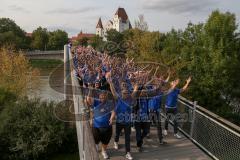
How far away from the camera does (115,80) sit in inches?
327

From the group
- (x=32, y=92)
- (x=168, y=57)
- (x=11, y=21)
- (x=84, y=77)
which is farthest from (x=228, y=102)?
(x=11, y=21)

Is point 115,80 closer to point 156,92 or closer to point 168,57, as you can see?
point 156,92

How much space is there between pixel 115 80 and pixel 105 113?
1498 mm

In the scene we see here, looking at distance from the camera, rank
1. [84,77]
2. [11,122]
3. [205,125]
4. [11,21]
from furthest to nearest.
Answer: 1. [11,21]
2. [11,122]
3. [84,77]
4. [205,125]

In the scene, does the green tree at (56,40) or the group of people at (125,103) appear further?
the green tree at (56,40)

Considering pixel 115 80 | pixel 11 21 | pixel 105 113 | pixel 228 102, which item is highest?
pixel 11 21

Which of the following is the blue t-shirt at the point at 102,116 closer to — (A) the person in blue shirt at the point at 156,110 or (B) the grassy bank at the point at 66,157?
(A) the person in blue shirt at the point at 156,110

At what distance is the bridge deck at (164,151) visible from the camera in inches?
303

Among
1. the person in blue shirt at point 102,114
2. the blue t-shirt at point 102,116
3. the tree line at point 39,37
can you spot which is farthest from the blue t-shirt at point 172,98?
the tree line at point 39,37

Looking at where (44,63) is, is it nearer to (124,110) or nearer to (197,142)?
(197,142)

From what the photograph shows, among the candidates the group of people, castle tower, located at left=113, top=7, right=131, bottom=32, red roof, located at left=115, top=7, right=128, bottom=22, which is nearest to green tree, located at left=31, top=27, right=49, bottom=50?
castle tower, located at left=113, top=7, right=131, bottom=32

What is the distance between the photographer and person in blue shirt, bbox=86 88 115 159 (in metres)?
6.88

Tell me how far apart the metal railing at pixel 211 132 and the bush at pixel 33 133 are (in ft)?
25.6

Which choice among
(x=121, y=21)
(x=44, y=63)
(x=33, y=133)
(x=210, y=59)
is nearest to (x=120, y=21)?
(x=121, y=21)
